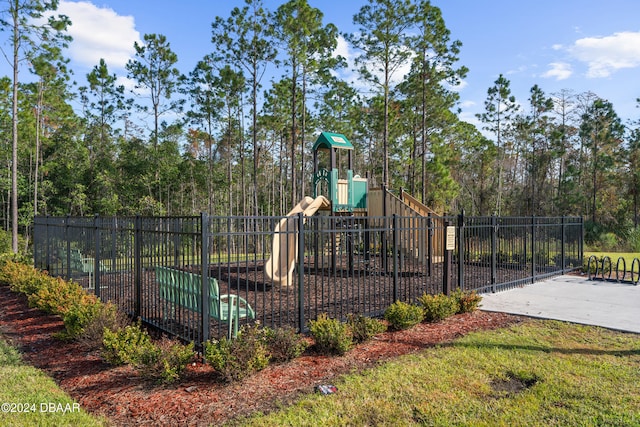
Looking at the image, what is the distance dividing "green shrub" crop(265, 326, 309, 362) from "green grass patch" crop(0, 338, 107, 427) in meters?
1.99

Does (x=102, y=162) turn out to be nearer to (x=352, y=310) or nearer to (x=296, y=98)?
(x=296, y=98)

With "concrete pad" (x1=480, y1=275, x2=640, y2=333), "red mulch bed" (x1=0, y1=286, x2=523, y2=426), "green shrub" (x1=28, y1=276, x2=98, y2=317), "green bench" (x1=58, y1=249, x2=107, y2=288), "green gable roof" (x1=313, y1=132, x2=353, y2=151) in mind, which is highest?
"green gable roof" (x1=313, y1=132, x2=353, y2=151)

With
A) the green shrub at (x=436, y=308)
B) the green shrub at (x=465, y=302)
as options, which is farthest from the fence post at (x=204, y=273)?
the green shrub at (x=465, y=302)

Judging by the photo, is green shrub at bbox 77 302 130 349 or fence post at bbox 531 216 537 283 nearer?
green shrub at bbox 77 302 130 349

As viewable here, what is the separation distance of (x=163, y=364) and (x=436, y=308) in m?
4.49

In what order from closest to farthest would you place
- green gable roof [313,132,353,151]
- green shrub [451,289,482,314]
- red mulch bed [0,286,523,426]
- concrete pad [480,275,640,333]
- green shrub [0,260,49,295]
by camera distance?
red mulch bed [0,286,523,426] < concrete pad [480,275,640,333] < green shrub [451,289,482,314] < green shrub [0,260,49,295] < green gable roof [313,132,353,151]

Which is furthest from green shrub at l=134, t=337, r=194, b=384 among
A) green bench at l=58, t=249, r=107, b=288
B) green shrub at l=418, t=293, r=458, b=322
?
green bench at l=58, t=249, r=107, b=288

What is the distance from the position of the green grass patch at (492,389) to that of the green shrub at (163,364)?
1171 mm

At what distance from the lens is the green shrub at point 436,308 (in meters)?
6.80

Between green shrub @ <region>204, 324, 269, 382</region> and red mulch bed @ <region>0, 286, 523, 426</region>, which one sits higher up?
green shrub @ <region>204, 324, 269, 382</region>

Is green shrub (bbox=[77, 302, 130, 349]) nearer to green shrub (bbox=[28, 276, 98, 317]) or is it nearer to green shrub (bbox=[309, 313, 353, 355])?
green shrub (bbox=[28, 276, 98, 317])

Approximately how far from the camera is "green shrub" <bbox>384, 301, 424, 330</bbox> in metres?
6.27

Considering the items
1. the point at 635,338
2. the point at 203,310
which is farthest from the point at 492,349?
the point at 203,310

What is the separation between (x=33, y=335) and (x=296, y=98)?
69.5 ft
